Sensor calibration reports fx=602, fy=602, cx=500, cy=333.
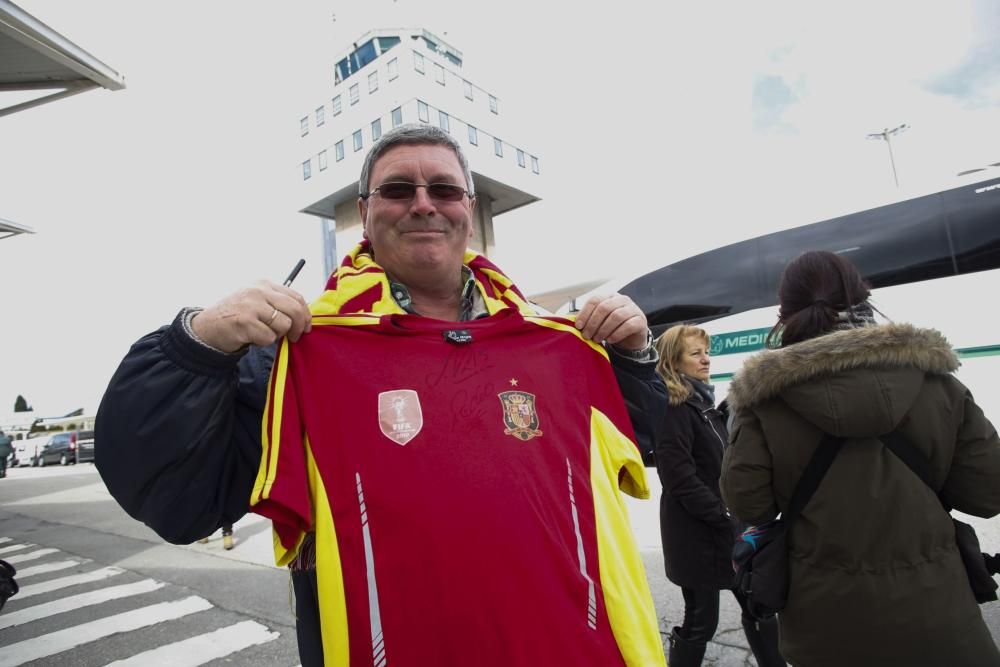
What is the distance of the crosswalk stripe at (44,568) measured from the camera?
24.3 feet

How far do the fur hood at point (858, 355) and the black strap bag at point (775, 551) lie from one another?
0.25 meters

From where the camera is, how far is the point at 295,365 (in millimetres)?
1507

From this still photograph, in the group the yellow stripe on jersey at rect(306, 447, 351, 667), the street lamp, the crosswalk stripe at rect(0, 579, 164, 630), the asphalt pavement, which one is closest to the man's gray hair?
the yellow stripe on jersey at rect(306, 447, 351, 667)

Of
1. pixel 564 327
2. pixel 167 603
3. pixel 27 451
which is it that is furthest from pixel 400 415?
pixel 27 451

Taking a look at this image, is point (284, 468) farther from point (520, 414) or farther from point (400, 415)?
point (520, 414)

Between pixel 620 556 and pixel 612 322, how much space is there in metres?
0.64

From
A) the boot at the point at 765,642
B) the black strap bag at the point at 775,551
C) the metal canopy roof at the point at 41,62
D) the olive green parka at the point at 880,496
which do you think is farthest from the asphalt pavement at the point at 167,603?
the metal canopy roof at the point at 41,62

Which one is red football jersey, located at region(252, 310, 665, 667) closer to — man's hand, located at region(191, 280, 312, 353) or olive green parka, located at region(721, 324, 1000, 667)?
man's hand, located at region(191, 280, 312, 353)

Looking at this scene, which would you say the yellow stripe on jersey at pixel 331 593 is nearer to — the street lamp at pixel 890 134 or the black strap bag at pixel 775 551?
the black strap bag at pixel 775 551

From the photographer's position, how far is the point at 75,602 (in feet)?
20.0

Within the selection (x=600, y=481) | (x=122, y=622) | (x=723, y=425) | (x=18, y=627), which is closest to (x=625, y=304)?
(x=600, y=481)

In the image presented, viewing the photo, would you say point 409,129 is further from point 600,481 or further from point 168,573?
point 168,573

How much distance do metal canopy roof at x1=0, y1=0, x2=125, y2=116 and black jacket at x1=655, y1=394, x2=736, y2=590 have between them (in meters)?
8.90

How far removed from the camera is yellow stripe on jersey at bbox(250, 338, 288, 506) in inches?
51.6
